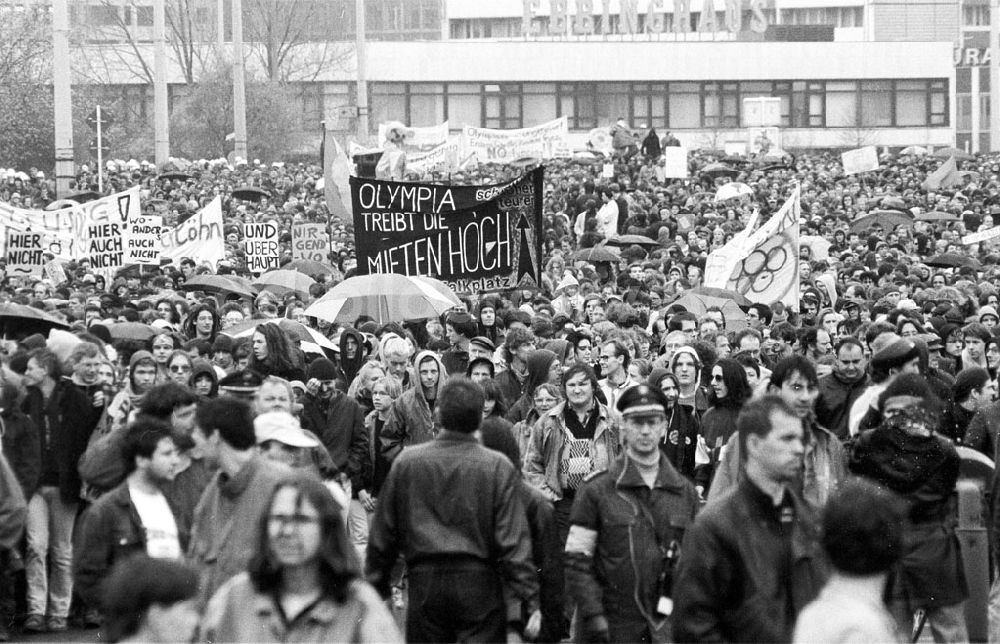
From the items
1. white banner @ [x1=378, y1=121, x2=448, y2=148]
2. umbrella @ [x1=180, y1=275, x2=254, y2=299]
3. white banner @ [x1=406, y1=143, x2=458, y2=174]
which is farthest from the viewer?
white banner @ [x1=378, y1=121, x2=448, y2=148]

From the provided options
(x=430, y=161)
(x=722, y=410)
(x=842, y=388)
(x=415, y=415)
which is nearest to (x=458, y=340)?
(x=415, y=415)

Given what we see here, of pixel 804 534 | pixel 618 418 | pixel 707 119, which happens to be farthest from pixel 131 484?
pixel 707 119

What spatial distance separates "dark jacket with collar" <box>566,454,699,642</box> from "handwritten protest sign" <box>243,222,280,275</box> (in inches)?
701

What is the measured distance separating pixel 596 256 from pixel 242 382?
1581cm

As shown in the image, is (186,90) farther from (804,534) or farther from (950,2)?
(804,534)

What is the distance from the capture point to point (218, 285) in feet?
66.4

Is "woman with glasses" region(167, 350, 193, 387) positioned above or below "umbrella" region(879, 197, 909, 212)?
below

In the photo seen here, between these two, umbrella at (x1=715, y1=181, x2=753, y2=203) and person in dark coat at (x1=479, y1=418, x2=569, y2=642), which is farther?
umbrella at (x1=715, y1=181, x2=753, y2=203)

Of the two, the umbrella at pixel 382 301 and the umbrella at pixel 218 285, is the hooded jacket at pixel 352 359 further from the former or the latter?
the umbrella at pixel 218 285

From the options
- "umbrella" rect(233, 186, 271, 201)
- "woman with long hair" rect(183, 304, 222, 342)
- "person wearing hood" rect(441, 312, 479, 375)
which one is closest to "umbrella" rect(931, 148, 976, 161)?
"umbrella" rect(233, 186, 271, 201)

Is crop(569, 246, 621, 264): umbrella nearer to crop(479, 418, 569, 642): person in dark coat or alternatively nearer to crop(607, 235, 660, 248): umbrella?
crop(607, 235, 660, 248): umbrella

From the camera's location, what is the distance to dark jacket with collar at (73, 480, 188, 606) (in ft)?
22.1

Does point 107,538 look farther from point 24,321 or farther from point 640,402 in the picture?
point 24,321

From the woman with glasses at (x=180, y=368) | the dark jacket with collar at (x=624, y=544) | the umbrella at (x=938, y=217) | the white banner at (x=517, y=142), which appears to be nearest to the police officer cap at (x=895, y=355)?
the dark jacket with collar at (x=624, y=544)
